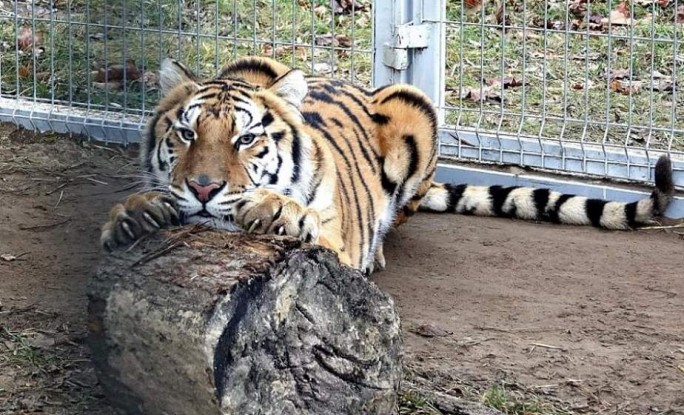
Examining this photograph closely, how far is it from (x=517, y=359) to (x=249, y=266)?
1.28 meters

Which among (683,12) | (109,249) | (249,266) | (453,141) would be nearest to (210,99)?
(109,249)

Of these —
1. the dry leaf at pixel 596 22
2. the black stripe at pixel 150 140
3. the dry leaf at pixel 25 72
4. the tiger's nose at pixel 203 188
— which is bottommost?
the tiger's nose at pixel 203 188

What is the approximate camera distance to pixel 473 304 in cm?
435

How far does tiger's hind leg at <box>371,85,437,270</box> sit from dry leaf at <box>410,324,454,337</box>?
87cm

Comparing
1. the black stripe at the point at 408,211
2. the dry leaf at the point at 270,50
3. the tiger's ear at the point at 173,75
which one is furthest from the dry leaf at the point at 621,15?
the tiger's ear at the point at 173,75

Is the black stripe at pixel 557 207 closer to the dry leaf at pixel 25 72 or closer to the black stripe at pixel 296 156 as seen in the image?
the black stripe at pixel 296 156

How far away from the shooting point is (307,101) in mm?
4742

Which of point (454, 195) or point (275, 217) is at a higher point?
point (275, 217)

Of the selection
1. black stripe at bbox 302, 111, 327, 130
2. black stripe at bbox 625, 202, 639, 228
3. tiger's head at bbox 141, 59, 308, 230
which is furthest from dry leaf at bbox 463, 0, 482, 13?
tiger's head at bbox 141, 59, 308, 230

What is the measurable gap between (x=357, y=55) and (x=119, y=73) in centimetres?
126

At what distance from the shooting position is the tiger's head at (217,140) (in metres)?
3.41

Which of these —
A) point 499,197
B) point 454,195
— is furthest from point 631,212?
point 454,195

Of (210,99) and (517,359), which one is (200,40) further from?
(517,359)

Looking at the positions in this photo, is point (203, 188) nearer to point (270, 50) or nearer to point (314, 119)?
point (314, 119)
